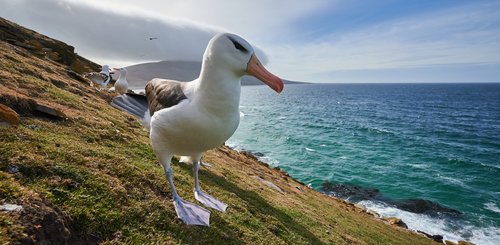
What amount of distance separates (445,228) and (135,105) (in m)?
21.1

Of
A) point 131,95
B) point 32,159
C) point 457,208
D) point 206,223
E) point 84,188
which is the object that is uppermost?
point 131,95

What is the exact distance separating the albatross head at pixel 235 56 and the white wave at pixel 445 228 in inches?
731

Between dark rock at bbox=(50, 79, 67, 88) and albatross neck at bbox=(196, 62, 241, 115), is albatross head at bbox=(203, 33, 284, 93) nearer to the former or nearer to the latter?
albatross neck at bbox=(196, 62, 241, 115)

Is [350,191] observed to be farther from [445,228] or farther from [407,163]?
[407,163]

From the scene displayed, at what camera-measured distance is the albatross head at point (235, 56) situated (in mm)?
4367

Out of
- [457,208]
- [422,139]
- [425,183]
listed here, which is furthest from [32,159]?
[422,139]

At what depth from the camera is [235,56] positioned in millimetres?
4375

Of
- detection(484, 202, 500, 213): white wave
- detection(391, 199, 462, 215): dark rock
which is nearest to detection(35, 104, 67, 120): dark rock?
detection(391, 199, 462, 215): dark rock

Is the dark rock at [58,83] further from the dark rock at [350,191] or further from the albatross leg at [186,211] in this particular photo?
the dark rock at [350,191]

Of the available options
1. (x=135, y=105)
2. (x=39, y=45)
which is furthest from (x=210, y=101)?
(x=39, y=45)

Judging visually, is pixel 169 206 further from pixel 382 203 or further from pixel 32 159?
pixel 382 203

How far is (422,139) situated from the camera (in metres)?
45.8

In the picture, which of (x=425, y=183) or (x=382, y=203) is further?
(x=425, y=183)

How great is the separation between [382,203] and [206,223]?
21005 mm
